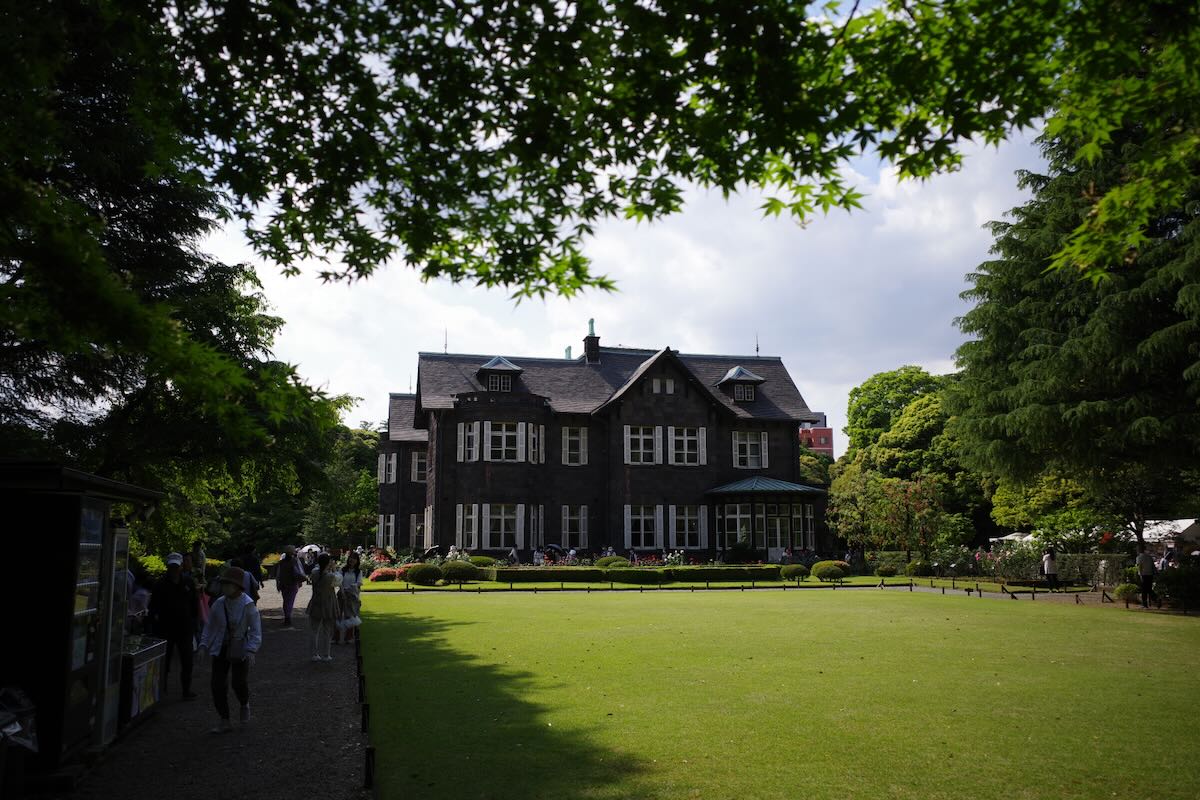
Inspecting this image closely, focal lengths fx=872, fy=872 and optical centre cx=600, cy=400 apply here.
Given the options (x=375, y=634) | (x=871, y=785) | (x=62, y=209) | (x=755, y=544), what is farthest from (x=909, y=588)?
(x=62, y=209)

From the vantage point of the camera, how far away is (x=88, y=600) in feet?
28.4

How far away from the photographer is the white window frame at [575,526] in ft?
142

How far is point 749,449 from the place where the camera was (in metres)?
45.7

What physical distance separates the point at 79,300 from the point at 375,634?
13929 millimetres

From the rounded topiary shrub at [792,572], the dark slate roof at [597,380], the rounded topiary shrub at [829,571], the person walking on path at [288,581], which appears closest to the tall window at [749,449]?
the dark slate roof at [597,380]

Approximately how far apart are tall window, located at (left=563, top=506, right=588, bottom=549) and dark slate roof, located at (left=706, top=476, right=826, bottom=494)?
20.9ft

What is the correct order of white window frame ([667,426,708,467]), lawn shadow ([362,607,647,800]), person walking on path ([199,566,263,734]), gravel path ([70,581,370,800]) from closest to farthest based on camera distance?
lawn shadow ([362,607,647,800]), gravel path ([70,581,370,800]), person walking on path ([199,566,263,734]), white window frame ([667,426,708,467])

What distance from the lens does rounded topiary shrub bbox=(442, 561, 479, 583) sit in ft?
112

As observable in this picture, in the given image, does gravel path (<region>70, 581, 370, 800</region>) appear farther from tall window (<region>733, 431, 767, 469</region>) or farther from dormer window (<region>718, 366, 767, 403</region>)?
dormer window (<region>718, 366, 767, 403</region>)

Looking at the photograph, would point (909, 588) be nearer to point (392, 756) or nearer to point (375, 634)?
point (375, 634)

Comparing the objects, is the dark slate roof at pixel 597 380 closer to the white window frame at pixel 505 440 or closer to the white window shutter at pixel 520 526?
the white window frame at pixel 505 440

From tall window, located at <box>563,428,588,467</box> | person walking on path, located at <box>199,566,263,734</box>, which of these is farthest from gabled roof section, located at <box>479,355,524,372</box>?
person walking on path, located at <box>199,566,263,734</box>

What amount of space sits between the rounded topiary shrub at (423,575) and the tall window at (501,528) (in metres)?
7.58

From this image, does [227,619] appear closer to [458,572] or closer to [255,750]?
[255,750]
